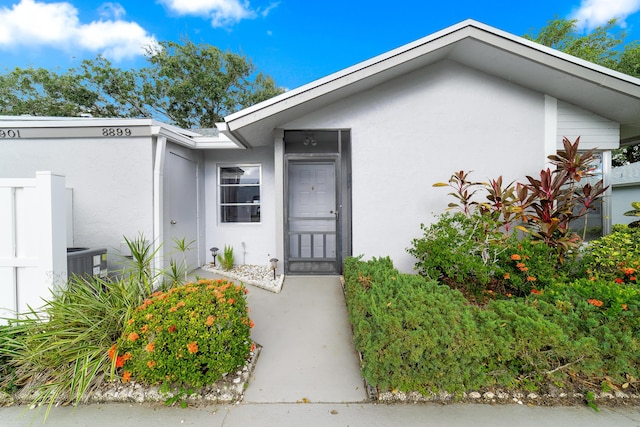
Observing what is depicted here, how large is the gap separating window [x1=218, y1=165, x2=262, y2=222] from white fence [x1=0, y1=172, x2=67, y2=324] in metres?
3.62

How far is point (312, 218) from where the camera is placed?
507 cm

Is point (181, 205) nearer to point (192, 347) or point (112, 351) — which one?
point (112, 351)

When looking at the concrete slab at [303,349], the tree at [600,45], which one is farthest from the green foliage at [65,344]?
the tree at [600,45]

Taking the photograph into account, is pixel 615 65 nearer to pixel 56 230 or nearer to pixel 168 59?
pixel 56 230

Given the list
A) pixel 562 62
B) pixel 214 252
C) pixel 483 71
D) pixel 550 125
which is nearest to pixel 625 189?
pixel 550 125

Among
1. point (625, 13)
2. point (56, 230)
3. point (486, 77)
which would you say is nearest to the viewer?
point (56, 230)

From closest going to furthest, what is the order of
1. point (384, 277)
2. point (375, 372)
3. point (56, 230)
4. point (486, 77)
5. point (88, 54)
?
1. point (375, 372)
2. point (56, 230)
3. point (384, 277)
4. point (486, 77)
5. point (88, 54)

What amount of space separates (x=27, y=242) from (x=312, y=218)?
377cm

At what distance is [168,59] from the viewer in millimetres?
14617

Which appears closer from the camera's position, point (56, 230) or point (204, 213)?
point (56, 230)

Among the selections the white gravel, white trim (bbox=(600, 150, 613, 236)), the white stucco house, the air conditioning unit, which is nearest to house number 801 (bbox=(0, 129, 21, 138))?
the white stucco house

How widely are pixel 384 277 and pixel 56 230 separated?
3.57 metres

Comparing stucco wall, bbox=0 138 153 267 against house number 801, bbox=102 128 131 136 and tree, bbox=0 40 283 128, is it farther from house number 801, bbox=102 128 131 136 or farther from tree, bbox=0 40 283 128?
tree, bbox=0 40 283 128

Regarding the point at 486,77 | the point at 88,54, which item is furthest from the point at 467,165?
the point at 88,54
